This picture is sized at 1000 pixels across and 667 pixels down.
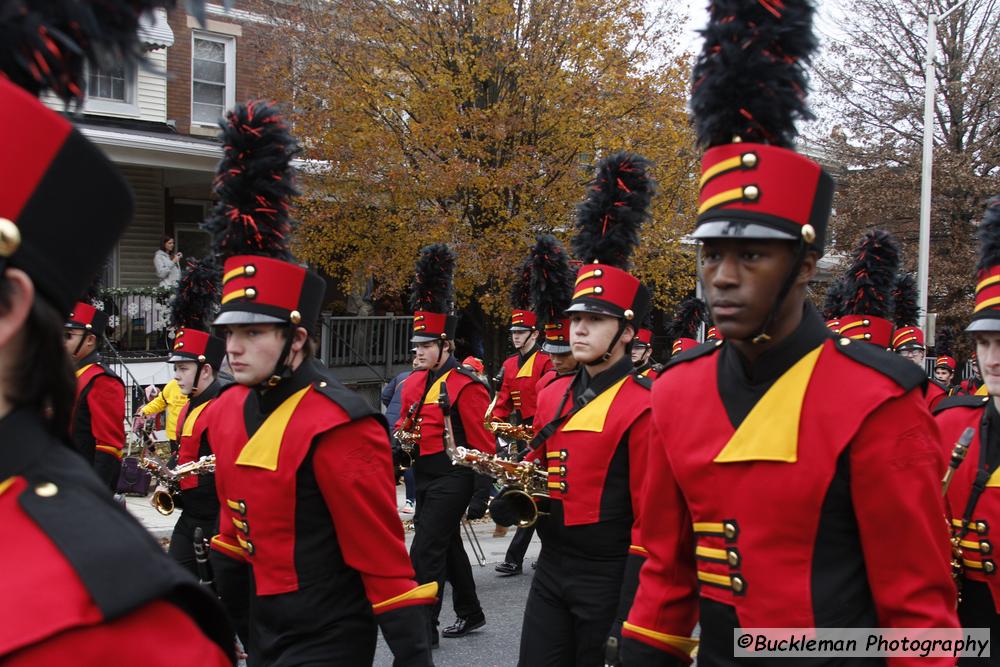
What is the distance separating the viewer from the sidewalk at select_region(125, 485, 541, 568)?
10539 mm

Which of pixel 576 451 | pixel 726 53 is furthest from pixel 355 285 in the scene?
pixel 726 53

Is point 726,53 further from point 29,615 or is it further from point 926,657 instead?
point 29,615

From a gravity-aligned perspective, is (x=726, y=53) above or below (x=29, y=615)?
above

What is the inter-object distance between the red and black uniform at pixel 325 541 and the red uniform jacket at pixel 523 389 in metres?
7.67

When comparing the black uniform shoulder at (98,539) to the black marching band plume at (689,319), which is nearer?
the black uniform shoulder at (98,539)

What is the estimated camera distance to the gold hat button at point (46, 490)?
1.50 meters

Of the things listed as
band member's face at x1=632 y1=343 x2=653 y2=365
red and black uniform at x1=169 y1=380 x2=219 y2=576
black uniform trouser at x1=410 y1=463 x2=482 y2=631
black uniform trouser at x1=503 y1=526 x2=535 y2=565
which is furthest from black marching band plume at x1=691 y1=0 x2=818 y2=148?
band member's face at x1=632 y1=343 x2=653 y2=365

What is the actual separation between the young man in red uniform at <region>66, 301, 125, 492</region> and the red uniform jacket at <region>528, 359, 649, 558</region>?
4454 mm

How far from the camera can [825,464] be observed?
2.73 meters

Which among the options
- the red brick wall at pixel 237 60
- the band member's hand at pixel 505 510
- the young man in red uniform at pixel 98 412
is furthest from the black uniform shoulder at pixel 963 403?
the red brick wall at pixel 237 60

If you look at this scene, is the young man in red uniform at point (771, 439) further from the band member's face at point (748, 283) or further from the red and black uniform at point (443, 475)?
the red and black uniform at point (443, 475)

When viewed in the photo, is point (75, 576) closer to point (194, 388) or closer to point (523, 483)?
point (523, 483)

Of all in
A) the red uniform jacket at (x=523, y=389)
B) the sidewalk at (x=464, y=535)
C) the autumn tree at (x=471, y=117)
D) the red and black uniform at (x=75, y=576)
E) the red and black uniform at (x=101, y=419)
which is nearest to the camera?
the red and black uniform at (x=75, y=576)

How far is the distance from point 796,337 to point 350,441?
1.74 m
